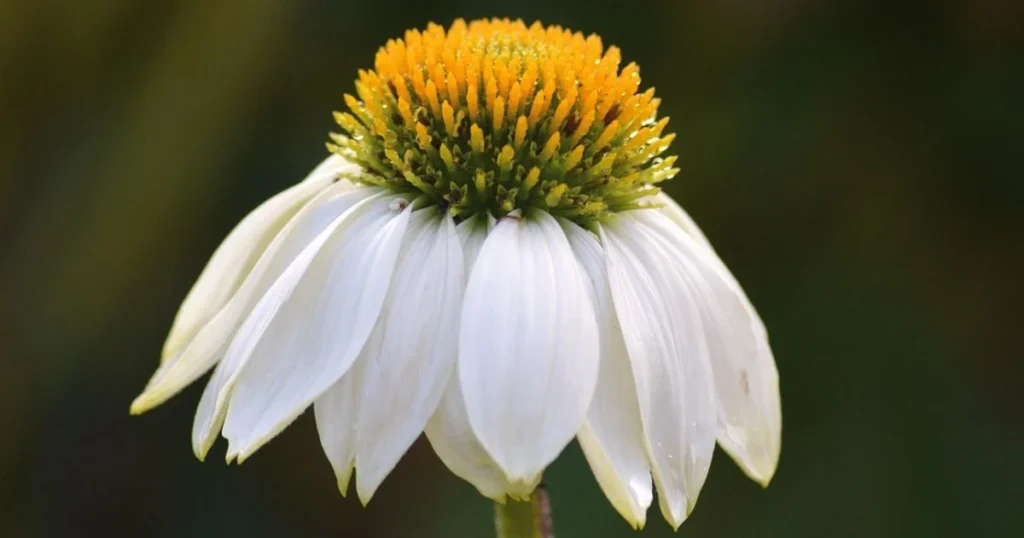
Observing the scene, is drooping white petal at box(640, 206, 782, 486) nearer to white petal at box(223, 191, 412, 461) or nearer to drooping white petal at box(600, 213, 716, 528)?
drooping white petal at box(600, 213, 716, 528)

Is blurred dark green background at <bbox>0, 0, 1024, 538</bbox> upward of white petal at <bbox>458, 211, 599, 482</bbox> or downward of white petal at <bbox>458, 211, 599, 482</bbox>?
downward

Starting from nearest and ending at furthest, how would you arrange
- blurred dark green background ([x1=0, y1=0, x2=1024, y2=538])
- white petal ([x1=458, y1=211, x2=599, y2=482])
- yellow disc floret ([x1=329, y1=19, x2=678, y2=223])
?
white petal ([x1=458, y1=211, x2=599, y2=482])
yellow disc floret ([x1=329, y1=19, x2=678, y2=223])
blurred dark green background ([x1=0, y1=0, x2=1024, y2=538])

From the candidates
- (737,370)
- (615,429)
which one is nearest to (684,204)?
(737,370)

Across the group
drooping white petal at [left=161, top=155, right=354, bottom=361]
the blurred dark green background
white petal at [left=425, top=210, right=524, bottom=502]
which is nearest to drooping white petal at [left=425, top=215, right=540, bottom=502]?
white petal at [left=425, top=210, right=524, bottom=502]

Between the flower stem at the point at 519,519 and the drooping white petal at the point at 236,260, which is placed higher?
the drooping white petal at the point at 236,260

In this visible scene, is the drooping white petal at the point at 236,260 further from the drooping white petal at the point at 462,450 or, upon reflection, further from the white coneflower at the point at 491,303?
the drooping white petal at the point at 462,450

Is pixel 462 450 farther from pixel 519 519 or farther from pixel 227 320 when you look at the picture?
pixel 227 320

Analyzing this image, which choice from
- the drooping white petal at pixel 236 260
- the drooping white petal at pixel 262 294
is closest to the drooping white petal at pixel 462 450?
the drooping white petal at pixel 262 294
